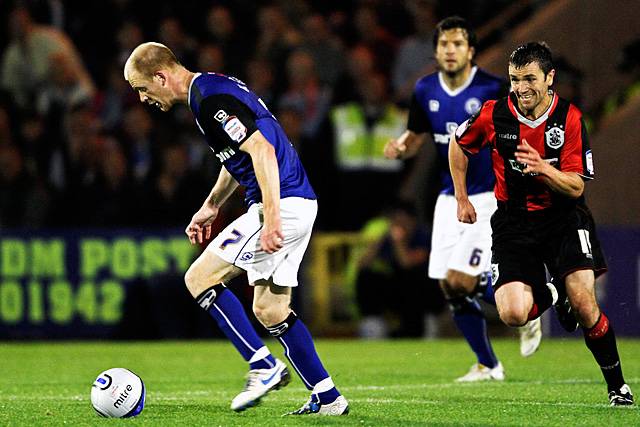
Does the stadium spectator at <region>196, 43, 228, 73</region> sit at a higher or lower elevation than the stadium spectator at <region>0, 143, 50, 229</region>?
higher

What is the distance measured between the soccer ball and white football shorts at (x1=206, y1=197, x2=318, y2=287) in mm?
850

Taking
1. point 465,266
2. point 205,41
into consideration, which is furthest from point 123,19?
point 465,266

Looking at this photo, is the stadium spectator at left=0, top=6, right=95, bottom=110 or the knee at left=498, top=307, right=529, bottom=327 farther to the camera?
the stadium spectator at left=0, top=6, right=95, bottom=110

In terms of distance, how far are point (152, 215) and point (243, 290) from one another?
6.07 ft

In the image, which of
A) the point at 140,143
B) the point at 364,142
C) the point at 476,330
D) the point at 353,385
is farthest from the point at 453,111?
the point at 140,143

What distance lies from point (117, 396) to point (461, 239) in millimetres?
3218

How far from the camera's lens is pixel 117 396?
714 centimetres

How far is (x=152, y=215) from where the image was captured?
15.2m

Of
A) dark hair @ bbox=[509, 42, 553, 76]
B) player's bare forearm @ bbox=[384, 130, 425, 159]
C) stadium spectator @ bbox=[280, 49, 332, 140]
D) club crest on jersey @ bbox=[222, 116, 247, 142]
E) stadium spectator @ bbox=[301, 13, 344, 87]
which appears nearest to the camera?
club crest on jersey @ bbox=[222, 116, 247, 142]

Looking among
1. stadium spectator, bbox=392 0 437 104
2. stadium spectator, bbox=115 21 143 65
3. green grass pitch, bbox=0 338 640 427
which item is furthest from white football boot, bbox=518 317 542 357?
stadium spectator, bbox=115 21 143 65

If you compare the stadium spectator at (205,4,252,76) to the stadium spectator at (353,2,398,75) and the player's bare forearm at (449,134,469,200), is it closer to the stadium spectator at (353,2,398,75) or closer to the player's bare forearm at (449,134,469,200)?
the stadium spectator at (353,2,398,75)

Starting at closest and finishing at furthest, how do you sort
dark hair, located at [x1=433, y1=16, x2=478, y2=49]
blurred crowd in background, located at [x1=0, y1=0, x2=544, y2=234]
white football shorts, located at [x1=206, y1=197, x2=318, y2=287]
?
1. white football shorts, located at [x1=206, y1=197, x2=318, y2=287]
2. dark hair, located at [x1=433, y1=16, x2=478, y2=49]
3. blurred crowd in background, located at [x1=0, y1=0, x2=544, y2=234]

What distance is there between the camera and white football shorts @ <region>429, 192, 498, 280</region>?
9414 mm

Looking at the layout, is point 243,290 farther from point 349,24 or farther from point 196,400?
point 196,400
